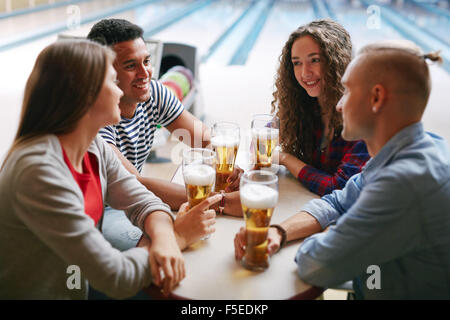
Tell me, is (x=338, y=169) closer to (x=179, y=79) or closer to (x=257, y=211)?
(x=257, y=211)

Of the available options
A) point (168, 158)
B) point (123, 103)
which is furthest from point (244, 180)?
point (168, 158)

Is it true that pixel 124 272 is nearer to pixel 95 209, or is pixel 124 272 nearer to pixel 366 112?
pixel 95 209

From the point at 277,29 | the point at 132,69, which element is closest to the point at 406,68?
the point at 132,69

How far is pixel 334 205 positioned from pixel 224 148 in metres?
0.33

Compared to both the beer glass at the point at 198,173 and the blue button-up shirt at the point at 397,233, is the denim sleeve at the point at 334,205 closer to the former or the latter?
the blue button-up shirt at the point at 397,233

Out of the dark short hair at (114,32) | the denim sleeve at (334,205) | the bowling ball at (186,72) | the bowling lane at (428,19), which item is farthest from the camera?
the bowling lane at (428,19)

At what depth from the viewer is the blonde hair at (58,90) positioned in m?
0.85

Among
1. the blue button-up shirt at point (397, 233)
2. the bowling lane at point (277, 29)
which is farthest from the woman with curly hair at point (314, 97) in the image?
the bowling lane at point (277, 29)

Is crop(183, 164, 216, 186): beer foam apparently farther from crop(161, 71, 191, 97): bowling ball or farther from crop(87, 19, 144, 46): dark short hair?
crop(161, 71, 191, 97): bowling ball

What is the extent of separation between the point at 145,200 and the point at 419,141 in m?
0.64

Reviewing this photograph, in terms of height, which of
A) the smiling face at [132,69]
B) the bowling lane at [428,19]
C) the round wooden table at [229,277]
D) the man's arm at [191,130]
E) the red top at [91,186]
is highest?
the smiling face at [132,69]

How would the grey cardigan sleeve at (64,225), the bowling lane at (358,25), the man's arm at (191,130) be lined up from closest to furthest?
the grey cardigan sleeve at (64,225) → the man's arm at (191,130) → the bowling lane at (358,25)

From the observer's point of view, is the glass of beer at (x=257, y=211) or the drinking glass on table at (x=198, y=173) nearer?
the glass of beer at (x=257, y=211)

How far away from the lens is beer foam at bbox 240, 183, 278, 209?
854mm
